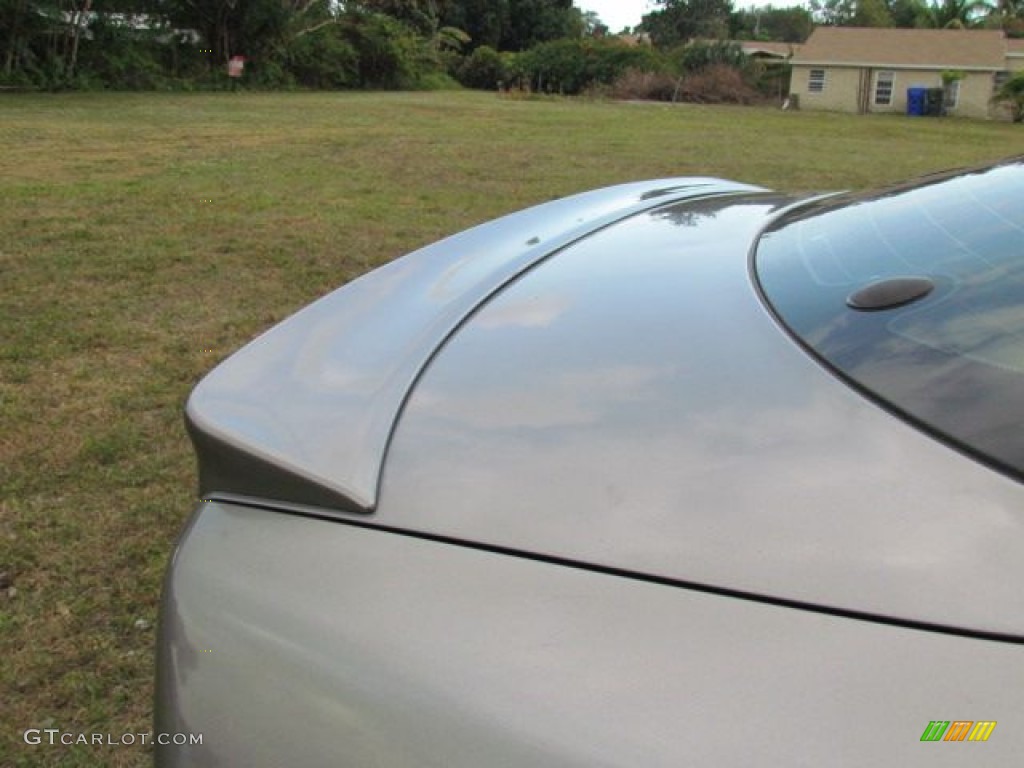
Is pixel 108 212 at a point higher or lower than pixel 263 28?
lower

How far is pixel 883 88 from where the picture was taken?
37375 mm

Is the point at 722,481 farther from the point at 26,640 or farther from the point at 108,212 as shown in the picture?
the point at 108,212

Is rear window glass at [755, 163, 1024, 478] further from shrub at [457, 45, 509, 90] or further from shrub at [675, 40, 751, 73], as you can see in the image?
shrub at [457, 45, 509, 90]

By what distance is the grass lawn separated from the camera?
231 cm

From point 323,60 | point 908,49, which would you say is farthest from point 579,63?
point 908,49

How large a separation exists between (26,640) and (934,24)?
56013 mm

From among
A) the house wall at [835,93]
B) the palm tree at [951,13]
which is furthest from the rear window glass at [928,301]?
the palm tree at [951,13]

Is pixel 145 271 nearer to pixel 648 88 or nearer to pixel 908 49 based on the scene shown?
pixel 648 88

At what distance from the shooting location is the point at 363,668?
3.06ft

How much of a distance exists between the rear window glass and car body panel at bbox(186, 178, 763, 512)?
0.49 m

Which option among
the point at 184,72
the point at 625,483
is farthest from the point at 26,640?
the point at 184,72

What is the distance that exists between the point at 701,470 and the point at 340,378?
0.55 meters

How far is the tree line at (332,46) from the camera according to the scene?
23312 mm

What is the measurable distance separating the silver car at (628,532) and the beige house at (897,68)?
1550 inches
